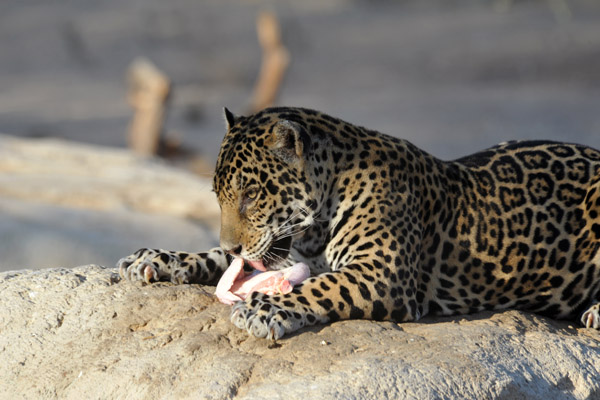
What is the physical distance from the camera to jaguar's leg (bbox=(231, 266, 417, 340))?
616cm

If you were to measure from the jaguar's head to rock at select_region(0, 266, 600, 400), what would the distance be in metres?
0.56

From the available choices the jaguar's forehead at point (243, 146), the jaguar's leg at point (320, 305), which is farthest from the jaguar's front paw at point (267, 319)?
the jaguar's forehead at point (243, 146)

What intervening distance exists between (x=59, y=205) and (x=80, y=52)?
925 inches

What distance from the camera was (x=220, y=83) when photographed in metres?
33.1

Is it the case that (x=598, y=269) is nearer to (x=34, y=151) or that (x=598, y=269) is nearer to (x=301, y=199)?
(x=301, y=199)

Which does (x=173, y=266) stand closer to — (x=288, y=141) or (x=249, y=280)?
(x=249, y=280)

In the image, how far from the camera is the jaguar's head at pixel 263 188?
6.65m

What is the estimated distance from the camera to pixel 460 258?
23.9ft

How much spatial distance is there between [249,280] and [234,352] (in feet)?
3.12

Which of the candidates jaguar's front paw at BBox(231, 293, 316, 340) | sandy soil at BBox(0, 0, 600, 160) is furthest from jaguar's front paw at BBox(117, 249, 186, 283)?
sandy soil at BBox(0, 0, 600, 160)

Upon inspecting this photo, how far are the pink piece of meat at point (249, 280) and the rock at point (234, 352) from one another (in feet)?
0.37

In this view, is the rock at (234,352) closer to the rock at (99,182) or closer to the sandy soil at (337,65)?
the rock at (99,182)

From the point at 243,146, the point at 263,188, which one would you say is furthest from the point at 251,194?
the point at 243,146

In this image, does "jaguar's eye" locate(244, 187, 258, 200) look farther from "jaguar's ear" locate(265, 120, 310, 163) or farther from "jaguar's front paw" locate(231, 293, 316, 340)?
"jaguar's front paw" locate(231, 293, 316, 340)
